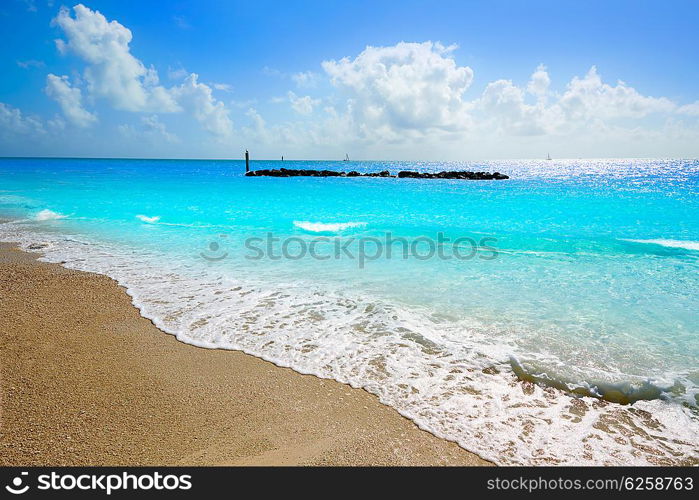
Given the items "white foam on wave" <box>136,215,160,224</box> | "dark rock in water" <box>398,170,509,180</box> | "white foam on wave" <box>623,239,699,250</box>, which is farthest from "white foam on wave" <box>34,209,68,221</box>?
"dark rock in water" <box>398,170,509,180</box>

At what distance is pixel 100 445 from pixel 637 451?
5854 mm

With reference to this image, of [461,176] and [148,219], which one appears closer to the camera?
[148,219]

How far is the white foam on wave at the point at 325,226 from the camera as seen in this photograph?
19.5 meters

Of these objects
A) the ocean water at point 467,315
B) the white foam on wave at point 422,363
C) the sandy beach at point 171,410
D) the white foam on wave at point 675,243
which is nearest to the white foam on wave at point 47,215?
the ocean water at point 467,315

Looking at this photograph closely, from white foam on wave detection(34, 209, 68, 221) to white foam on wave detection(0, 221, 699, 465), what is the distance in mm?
16116

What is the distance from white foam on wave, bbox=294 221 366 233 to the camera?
19453 mm

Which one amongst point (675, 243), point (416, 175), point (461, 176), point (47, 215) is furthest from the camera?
point (416, 175)

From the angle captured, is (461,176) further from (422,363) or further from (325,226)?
(422,363)

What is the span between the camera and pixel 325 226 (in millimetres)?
20859

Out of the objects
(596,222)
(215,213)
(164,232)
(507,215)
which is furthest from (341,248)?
(596,222)

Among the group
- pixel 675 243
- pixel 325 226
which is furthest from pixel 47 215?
pixel 675 243

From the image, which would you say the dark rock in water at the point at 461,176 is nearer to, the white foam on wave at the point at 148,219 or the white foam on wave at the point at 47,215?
the white foam on wave at the point at 148,219

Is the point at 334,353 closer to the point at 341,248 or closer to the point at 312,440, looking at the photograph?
the point at 312,440

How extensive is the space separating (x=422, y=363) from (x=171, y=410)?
3660mm
